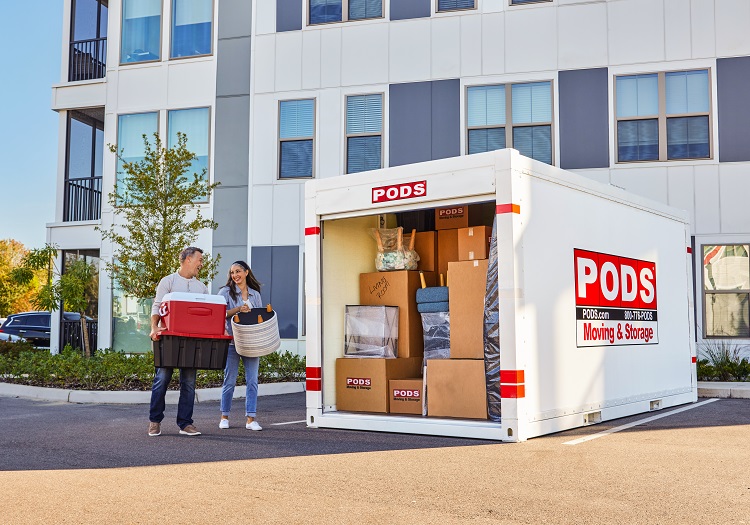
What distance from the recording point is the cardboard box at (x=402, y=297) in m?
10.1

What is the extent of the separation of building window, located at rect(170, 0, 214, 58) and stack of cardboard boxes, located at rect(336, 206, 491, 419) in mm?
11135

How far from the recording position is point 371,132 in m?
18.2

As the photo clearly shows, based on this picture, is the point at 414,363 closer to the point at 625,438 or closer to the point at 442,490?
the point at 625,438

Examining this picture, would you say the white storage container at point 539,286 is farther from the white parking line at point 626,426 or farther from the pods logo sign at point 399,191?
the white parking line at point 626,426

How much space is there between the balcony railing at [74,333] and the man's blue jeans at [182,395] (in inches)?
494

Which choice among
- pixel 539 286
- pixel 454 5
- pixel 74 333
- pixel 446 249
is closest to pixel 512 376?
pixel 539 286

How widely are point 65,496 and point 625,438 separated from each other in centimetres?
530

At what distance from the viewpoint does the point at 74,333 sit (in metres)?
20.9

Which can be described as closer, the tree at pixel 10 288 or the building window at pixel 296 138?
the building window at pixel 296 138

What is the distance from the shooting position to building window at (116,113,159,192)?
2009 cm

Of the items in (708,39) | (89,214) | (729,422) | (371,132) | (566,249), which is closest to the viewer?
(566,249)

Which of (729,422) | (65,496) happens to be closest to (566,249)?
(729,422)

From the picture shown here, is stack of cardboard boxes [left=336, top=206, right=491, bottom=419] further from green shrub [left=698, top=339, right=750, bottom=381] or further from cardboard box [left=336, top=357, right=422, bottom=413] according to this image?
green shrub [left=698, top=339, right=750, bottom=381]

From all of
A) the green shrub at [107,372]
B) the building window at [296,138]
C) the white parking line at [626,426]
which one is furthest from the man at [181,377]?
the building window at [296,138]
